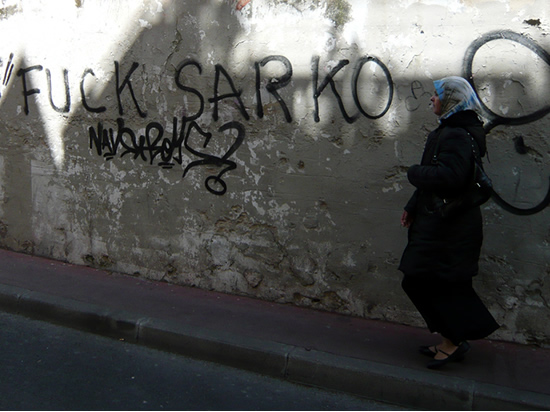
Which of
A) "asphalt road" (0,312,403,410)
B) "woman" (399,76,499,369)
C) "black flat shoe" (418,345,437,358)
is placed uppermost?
"woman" (399,76,499,369)

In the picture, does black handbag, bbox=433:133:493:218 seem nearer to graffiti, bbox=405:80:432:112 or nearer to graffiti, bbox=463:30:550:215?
graffiti, bbox=463:30:550:215

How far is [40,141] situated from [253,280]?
8.22 ft

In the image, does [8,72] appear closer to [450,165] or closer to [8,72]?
[8,72]

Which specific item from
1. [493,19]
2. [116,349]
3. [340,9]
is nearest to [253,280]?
[116,349]

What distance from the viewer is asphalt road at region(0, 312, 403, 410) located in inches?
128

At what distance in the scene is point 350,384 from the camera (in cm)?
356

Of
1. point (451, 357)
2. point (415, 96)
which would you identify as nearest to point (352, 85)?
point (415, 96)

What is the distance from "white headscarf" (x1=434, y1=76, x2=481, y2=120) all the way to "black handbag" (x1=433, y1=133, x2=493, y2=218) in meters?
0.18

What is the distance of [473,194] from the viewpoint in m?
3.36

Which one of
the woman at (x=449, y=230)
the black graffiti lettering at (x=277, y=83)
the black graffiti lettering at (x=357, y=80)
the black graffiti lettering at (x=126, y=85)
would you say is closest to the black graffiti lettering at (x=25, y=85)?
the black graffiti lettering at (x=126, y=85)

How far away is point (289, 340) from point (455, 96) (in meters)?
1.85

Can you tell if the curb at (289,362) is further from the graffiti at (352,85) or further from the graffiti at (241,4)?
the graffiti at (241,4)

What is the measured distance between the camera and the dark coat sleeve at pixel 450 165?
10.8 ft

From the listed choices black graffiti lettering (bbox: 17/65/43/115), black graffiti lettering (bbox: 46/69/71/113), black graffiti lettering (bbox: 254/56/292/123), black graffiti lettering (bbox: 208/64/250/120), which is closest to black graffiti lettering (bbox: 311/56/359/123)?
black graffiti lettering (bbox: 254/56/292/123)
